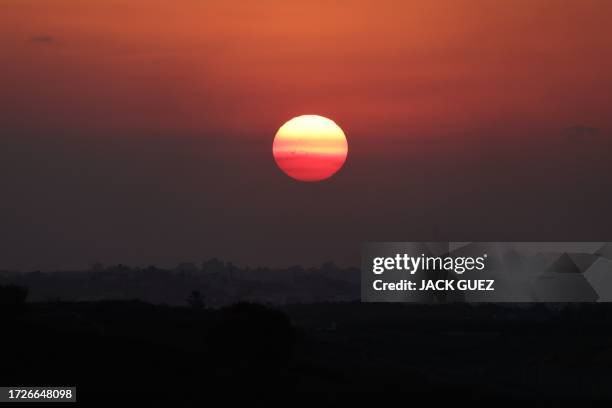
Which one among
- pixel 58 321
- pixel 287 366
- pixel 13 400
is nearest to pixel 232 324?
pixel 287 366

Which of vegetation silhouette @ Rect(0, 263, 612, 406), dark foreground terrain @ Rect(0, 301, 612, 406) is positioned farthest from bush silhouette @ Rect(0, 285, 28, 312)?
dark foreground terrain @ Rect(0, 301, 612, 406)

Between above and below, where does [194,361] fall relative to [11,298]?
below

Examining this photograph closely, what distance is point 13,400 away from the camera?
194ft

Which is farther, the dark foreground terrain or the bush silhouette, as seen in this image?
the bush silhouette

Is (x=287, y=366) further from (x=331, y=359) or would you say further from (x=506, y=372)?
(x=506, y=372)

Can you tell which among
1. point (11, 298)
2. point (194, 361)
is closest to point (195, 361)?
point (194, 361)

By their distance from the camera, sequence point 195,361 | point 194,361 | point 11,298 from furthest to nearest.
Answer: point 11,298 < point 195,361 < point 194,361

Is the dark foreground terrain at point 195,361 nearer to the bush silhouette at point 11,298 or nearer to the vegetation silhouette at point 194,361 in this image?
the vegetation silhouette at point 194,361

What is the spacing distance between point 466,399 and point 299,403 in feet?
65.5

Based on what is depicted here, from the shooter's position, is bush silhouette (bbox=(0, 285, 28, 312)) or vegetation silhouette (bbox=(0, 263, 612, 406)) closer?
vegetation silhouette (bbox=(0, 263, 612, 406))

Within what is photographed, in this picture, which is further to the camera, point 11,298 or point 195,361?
point 11,298

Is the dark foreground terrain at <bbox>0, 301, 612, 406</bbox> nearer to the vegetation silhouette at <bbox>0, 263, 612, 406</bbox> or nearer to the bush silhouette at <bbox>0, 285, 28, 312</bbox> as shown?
the vegetation silhouette at <bbox>0, 263, 612, 406</bbox>

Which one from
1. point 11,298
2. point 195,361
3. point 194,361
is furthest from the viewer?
point 11,298

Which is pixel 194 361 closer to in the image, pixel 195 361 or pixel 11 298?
pixel 195 361
